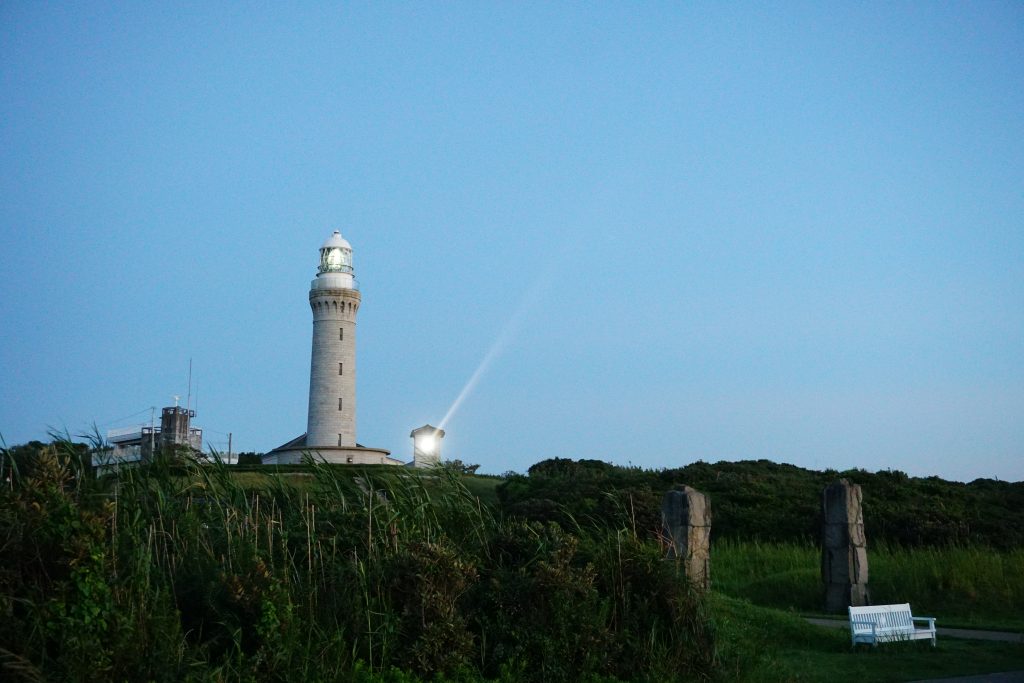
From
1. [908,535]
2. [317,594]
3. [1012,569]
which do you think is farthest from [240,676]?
[908,535]

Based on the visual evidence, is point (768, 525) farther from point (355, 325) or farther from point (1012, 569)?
point (355, 325)

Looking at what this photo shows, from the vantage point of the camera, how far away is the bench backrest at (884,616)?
12.5 meters

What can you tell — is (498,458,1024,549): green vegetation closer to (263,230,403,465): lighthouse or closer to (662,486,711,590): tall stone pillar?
(662,486,711,590): tall stone pillar

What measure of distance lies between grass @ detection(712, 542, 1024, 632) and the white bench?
318cm

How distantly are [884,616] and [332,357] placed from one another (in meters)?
44.9

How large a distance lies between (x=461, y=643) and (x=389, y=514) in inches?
70.2

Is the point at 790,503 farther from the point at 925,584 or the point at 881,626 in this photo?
the point at 881,626

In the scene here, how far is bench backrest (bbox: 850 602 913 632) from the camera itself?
12.5m

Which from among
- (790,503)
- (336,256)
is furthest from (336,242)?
(790,503)

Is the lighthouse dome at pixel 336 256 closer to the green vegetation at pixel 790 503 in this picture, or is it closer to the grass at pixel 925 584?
the green vegetation at pixel 790 503

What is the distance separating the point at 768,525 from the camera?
26.2 meters

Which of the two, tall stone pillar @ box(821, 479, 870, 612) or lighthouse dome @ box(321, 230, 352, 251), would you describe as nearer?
tall stone pillar @ box(821, 479, 870, 612)

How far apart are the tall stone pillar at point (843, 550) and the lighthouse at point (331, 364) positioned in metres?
37.4

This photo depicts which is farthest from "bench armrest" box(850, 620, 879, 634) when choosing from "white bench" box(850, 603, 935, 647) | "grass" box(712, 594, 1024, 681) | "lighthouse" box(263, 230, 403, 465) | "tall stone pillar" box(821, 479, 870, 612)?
"lighthouse" box(263, 230, 403, 465)
